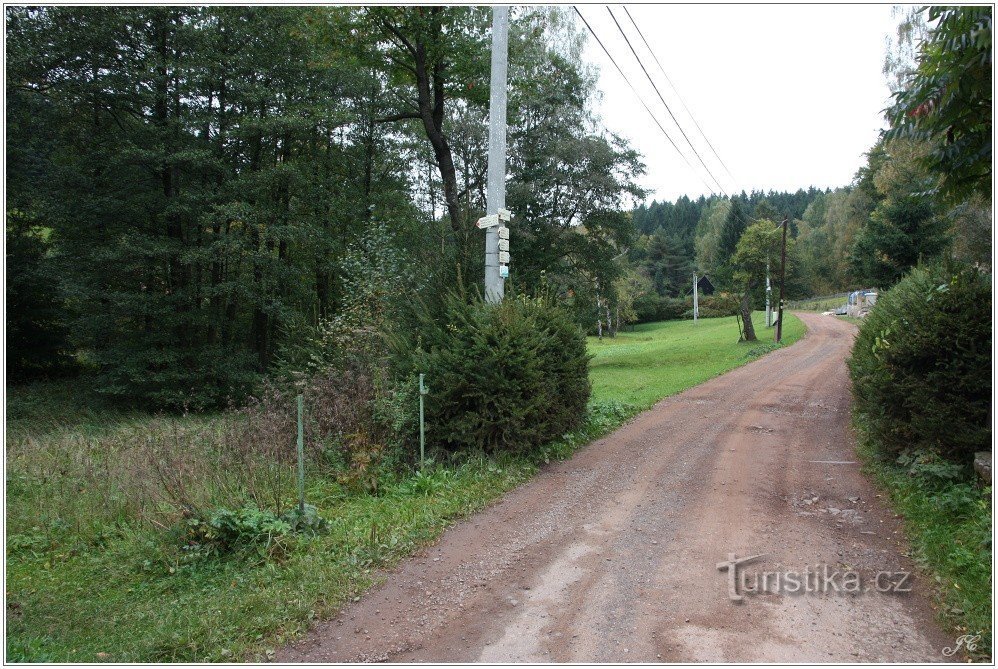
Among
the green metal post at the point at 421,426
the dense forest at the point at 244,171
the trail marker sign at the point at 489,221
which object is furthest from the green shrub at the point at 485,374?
the dense forest at the point at 244,171

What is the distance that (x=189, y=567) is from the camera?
17.9 feet

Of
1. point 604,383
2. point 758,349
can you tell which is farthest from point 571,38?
point 758,349

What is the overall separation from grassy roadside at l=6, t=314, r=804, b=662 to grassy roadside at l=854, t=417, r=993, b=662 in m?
4.10

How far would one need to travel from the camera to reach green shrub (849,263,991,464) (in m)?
6.45

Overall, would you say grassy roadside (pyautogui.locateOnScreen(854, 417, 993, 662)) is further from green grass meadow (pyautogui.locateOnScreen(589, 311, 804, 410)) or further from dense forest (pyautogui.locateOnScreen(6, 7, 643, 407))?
dense forest (pyautogui.locateOnScreen(6, 7, 643, 407))

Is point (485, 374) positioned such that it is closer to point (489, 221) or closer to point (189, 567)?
point (489, 221)

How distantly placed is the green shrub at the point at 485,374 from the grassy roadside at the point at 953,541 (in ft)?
14.1

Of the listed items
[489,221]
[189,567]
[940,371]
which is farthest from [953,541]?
[489,221]

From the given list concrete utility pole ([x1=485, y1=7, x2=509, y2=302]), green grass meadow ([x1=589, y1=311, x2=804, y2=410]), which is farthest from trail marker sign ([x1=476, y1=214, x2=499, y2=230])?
green grass meadow ([x1=589, y1=311, x2=804, y2=410])

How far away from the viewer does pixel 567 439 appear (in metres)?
9.52

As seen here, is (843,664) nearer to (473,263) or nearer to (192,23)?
(473,263)

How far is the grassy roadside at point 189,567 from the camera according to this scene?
4246 millimetres

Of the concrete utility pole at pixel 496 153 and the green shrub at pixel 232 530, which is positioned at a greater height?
the concrete utility pole at pixel 496 153
